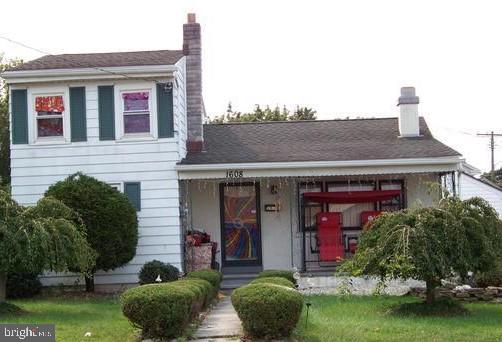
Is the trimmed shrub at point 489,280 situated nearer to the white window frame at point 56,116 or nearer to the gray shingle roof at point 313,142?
the gray shingle roof at point 313,142

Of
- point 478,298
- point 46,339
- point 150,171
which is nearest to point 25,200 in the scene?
point 150,171

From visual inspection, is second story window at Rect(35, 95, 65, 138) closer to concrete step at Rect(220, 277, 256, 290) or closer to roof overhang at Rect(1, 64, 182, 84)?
roof overhang at Rect(1, 64, 182, 84)

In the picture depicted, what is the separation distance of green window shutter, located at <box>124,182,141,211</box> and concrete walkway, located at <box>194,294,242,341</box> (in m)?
4.51

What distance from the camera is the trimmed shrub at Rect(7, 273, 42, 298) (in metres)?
16.7

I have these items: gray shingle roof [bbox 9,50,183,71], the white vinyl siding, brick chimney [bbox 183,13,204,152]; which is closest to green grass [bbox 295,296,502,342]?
brick chimney [bbox 183,13,204,152]


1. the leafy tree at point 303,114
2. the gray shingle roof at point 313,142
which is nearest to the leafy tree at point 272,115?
the leafy tree at point 303,114

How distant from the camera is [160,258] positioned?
18234 mm

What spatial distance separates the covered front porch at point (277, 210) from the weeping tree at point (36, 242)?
225 inches

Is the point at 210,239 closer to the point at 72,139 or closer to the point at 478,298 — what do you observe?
the point at 72,139

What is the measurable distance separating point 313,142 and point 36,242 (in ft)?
30.4

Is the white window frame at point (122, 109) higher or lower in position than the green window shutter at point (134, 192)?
higher

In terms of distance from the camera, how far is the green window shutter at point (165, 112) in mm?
18078

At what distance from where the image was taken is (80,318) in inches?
502

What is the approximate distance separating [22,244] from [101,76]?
5883mm
